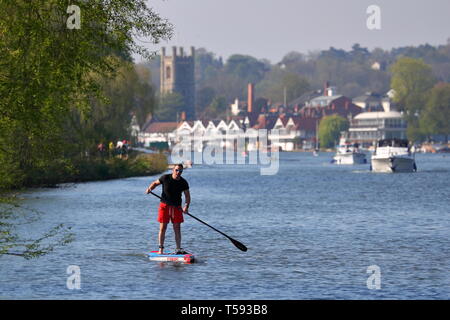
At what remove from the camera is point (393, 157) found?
95.2 m

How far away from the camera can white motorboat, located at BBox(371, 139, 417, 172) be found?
95.6 meters

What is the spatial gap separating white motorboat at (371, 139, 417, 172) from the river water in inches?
1649

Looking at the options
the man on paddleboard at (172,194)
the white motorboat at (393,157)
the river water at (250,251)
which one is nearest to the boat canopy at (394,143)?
the white motorboat at (393,157)

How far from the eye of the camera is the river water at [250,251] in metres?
21.5

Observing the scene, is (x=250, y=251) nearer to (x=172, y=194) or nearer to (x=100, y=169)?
(x=172, y=194)

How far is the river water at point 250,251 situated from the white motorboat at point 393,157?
41884 mm

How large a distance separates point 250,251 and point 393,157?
68.5m

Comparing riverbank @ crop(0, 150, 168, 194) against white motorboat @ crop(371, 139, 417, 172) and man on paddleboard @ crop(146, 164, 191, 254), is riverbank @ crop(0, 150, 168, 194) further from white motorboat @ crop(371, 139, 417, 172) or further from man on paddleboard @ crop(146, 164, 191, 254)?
man on paddleboard @ crop(146, 164, 191, 254)

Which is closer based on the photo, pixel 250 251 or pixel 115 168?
pixel 250 251

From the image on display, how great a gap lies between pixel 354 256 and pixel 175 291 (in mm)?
7649

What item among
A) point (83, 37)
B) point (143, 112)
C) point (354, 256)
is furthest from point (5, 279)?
point (143, 112)

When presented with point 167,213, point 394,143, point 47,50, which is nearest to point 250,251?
point 167,213

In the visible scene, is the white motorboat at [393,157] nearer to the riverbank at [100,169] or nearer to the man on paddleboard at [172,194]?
the riverbank at [100,169]
